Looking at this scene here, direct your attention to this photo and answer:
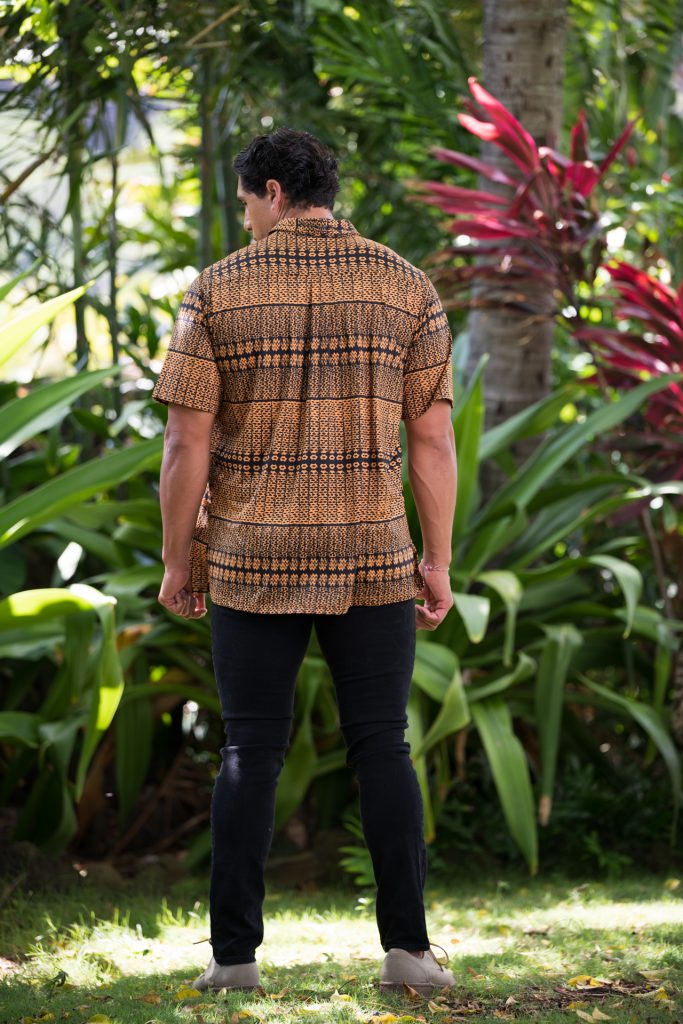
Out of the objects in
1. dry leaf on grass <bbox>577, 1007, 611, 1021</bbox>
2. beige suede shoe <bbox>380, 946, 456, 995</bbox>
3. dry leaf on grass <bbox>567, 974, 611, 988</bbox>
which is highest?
beige suede shoe <bbox>380, 946, 456, 995</bbox>

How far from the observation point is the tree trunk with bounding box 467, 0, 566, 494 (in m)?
3.96

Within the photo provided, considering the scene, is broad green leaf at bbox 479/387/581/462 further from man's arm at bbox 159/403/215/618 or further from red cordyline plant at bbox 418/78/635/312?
man's arm at bbox 159/403/215/618

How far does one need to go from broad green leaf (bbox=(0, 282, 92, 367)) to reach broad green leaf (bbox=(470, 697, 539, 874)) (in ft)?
5.07

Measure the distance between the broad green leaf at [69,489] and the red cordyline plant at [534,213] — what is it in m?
1.18

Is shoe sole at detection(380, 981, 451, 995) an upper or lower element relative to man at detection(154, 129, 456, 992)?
lower

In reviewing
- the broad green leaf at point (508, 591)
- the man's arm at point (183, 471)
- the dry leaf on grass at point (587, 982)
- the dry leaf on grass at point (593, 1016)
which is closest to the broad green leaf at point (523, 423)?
the broad green leaf at point (508, 591)

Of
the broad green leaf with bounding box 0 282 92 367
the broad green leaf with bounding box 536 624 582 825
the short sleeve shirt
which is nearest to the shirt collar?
the short sleeve shirt

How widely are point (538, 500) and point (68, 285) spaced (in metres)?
1.73

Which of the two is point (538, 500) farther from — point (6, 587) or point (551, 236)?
point (6, 587)

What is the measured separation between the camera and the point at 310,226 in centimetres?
216

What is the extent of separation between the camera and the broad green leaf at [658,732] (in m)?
3.22

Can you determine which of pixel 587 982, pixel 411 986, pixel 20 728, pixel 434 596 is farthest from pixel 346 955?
pixel 20 728

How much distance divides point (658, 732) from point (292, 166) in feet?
6.32

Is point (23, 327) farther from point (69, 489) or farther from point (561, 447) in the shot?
point (561, 447)
